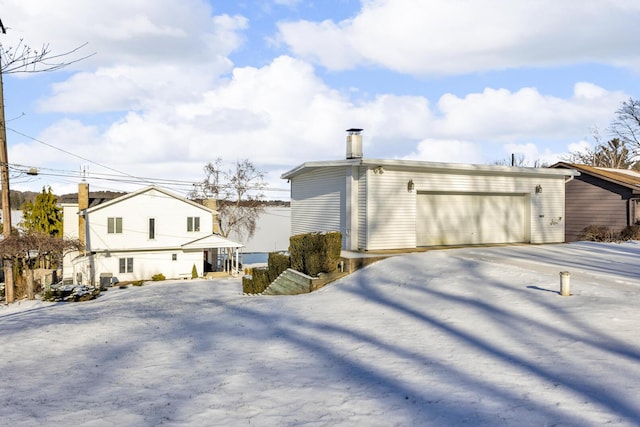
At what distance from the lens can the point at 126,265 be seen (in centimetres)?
3531

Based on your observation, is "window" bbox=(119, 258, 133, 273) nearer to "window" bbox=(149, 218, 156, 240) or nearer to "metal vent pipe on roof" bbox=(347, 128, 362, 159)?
"window" bbox=(149, 218, 156, 240)

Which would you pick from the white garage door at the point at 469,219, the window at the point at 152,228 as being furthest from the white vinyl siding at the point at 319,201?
the window at the point at 152,228

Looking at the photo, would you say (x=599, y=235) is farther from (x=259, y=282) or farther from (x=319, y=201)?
(x=259, y=282)

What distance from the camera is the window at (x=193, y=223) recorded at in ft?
123

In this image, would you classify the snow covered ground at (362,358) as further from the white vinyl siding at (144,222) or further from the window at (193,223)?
the window at (193,223)

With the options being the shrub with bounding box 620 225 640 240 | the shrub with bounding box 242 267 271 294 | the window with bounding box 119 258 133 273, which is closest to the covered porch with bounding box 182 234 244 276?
the window with bounding box 119 258 133 273

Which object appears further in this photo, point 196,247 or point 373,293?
point 196,247

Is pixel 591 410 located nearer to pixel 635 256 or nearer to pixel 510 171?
pixel 635 256

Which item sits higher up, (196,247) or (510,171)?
(510,171)

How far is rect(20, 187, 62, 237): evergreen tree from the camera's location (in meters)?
39.0

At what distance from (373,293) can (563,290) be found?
4.63 m

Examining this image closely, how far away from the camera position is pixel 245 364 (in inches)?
310

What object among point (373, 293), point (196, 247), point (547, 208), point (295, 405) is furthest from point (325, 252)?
point (196, 247)

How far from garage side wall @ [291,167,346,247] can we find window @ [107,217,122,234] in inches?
642
